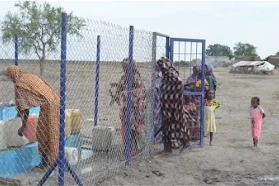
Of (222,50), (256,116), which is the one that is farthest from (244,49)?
(256,116)

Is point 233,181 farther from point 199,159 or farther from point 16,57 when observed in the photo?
point 16,57

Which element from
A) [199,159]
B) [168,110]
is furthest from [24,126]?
[199,159]

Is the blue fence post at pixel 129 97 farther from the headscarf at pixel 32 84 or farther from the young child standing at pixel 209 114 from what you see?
the young child standing at pixel 209 114

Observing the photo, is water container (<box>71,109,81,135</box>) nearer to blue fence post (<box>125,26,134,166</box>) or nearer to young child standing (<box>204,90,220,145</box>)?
blue fence post (<box>125,26,134,166</box>)

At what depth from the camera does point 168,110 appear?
6.95 m

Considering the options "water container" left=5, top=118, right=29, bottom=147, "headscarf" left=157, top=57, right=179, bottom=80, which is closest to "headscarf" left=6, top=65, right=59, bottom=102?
"water container" left=5, top=118, right=29, bottom=147

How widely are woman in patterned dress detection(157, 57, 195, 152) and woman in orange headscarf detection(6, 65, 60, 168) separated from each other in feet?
7.56

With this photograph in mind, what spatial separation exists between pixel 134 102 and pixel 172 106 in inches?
31.7

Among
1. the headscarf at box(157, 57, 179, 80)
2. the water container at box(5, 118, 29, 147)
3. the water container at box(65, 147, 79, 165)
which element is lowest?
the water container at box(65, 147, 79, 165)

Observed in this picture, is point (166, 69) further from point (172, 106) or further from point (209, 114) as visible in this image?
point (209, 114)

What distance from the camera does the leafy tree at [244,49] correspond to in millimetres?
85375

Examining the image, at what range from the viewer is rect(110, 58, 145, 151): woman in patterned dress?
20.5ft

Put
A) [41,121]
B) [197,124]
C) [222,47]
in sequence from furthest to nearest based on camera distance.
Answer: [222,47], [197,124], [41,121]

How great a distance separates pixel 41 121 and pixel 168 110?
2.47 meters
